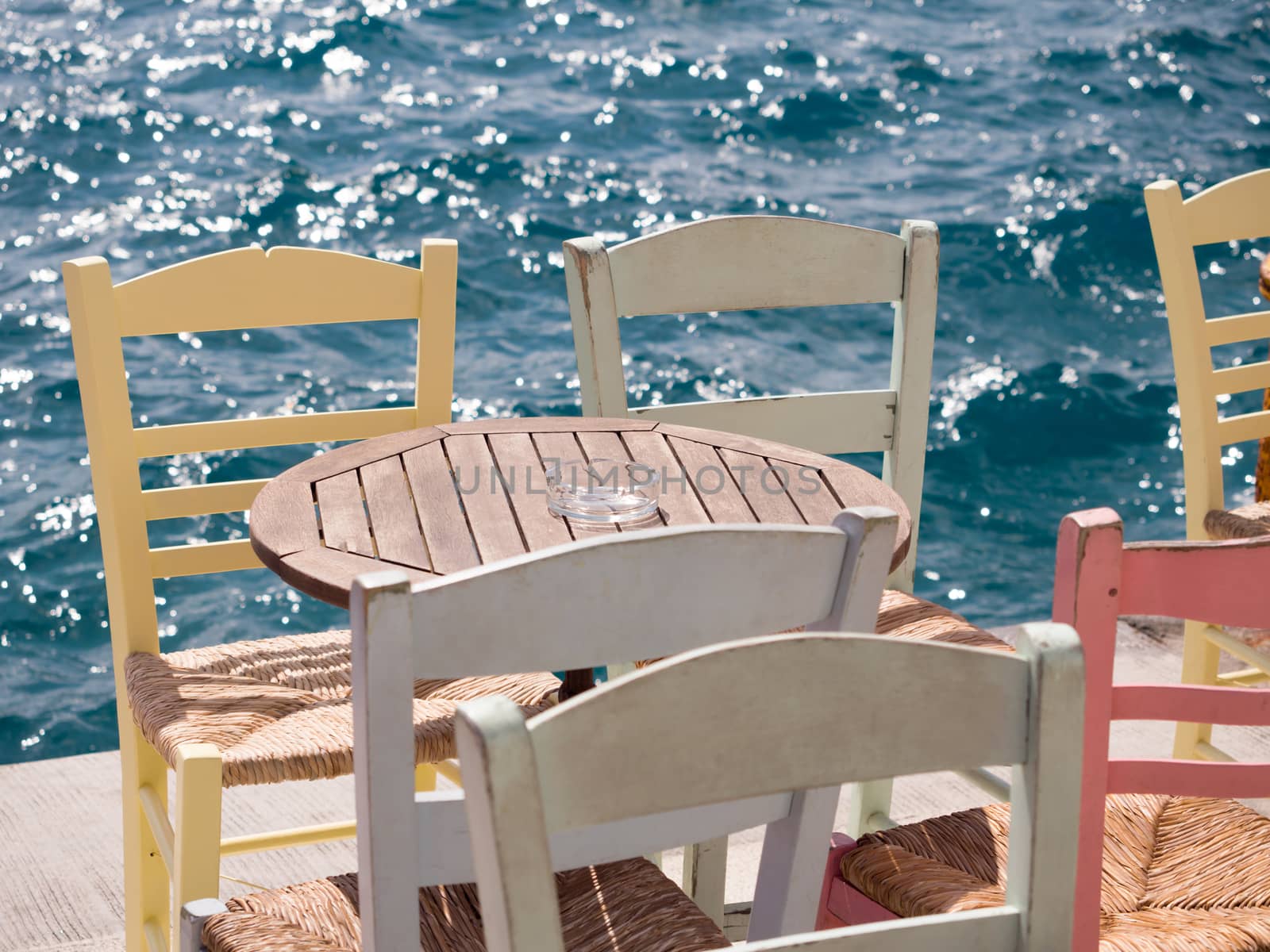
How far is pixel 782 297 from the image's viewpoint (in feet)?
6.29

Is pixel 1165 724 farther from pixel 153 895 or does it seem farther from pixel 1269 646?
pixel 153 895

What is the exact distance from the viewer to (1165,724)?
8.30ft

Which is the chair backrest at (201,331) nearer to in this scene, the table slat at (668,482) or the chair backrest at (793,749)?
Answer: the table slat at (668,482)

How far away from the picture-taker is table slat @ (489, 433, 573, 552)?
1.37m

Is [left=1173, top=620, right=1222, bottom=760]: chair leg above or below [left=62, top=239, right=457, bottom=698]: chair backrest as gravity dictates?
below

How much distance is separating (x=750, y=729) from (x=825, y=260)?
51.3 inches

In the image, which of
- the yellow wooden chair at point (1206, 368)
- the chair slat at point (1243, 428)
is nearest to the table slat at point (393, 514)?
the yellow wooden chair at point (1206, 368)

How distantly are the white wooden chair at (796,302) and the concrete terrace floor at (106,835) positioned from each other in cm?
37

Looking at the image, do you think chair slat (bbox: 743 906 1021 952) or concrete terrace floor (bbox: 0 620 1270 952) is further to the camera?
concrete terrace floor (bbox: 0 620 1270 952)

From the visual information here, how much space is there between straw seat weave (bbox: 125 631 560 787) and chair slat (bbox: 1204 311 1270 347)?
1.10 meters

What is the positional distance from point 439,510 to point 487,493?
2.7 inches

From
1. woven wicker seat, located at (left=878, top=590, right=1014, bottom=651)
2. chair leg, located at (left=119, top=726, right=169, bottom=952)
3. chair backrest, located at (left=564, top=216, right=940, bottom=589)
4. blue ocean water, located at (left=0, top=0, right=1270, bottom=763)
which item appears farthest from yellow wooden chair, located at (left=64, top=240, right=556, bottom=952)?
blue ocean water, located at (left=0, top=0, right=1270, bottom=763)

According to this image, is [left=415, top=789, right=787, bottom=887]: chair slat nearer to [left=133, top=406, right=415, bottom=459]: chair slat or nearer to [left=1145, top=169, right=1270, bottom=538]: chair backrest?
[left=133, top=406, right=415, bottom=459]: chair slat

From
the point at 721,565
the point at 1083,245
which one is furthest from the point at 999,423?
the point at 721,565
